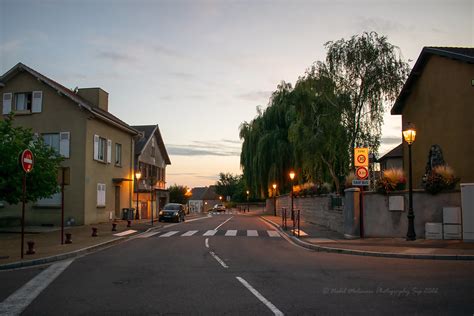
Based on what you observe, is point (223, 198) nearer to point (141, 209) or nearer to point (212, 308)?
point (141, 209)

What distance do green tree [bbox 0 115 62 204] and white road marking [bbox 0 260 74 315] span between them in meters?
11.0

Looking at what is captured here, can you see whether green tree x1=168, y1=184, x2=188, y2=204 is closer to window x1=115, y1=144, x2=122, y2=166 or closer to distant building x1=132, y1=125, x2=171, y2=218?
distant building x1=132, y1=125, x2=171, y2=218

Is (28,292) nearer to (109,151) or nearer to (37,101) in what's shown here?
(37,101)

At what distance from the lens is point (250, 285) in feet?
32.3

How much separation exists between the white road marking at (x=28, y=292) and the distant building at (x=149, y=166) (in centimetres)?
2802

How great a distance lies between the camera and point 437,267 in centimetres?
1232

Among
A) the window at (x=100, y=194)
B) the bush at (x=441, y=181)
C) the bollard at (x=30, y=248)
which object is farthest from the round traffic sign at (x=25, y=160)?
the window at (x=100, y=194)

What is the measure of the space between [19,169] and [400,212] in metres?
16.8

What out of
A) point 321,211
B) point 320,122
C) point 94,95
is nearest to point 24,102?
point 94,95

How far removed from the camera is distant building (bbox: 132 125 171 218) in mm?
43969

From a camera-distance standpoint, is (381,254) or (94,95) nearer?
(381,254)

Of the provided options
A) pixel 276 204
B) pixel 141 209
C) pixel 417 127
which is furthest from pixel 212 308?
pixel 276 204

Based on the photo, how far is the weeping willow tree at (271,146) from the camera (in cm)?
4512

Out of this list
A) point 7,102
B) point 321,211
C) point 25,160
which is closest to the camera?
point 25,160
